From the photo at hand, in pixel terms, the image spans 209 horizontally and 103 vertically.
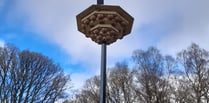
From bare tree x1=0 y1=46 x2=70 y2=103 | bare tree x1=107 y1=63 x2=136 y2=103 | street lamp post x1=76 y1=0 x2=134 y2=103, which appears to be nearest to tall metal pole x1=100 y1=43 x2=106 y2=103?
street lamp post x1=76 y1=0 x2=134 y2=103

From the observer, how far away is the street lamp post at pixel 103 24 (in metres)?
3.04

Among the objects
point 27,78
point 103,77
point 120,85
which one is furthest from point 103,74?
point 120,85

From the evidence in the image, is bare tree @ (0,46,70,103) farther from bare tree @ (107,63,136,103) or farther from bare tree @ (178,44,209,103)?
bare tree @ (178,44,209,103)

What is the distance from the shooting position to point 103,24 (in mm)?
3109

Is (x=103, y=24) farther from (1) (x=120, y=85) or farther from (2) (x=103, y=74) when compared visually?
(1) (x=120, y=85)

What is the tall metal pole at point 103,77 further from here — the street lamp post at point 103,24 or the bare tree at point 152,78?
the bare tree at point 152,78

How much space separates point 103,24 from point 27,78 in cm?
1845

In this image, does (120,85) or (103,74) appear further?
(120,85)

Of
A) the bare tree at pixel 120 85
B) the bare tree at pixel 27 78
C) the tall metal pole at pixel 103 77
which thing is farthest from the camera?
the bare tree at pixel 120 85

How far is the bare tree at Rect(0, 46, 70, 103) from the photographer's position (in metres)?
20.4

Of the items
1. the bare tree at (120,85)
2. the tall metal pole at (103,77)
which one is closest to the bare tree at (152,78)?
the bare tree at (120,85)

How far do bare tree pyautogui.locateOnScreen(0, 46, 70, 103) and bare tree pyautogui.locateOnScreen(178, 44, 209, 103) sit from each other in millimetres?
9599

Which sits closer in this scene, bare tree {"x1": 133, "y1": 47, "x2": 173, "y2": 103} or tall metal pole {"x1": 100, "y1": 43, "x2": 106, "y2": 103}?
tall metal pole {"x1": 100, "y1": 43, "x2": 106, "y2": 103}

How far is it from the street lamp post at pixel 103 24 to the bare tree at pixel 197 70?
19.5 m
